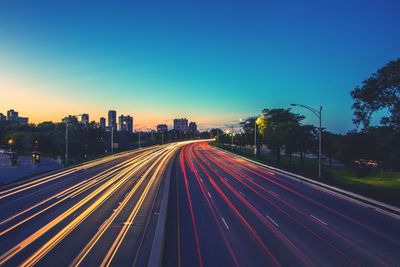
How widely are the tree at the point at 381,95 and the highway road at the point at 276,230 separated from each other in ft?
46.5

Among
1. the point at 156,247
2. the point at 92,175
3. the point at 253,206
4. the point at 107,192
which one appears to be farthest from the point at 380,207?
the point at 92,175

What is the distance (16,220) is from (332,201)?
84.7 ft

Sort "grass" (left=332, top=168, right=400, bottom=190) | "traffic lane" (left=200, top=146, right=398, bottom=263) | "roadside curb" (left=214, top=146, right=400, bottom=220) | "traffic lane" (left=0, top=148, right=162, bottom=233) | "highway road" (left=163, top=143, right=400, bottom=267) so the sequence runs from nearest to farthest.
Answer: "highway road" (left=163, top=143, right=400, bottom=267) → "traffic lane" (left=200, top=146, right=398, bottom=263) → "traffic lane" (left=0, top=148, right=162, bottom=233) → "roadside curb" (left=214, top=146, right=400, bottom=220) → "grass" (left=332, top=168, right=400, bottom=190)

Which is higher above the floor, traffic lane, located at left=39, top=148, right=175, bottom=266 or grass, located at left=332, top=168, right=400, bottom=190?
traffic lane, located at left=39, top=148, right=175, bottom=266

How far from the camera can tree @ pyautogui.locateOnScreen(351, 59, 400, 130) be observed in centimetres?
3953

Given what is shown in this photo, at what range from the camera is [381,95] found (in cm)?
4247

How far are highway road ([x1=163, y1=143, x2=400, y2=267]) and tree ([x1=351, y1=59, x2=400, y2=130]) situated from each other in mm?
14173

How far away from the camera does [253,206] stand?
90.5 ft

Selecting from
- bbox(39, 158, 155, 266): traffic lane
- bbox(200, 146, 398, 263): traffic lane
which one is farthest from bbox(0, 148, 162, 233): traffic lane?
bbox(200, 146, 398, 263): traffic lane

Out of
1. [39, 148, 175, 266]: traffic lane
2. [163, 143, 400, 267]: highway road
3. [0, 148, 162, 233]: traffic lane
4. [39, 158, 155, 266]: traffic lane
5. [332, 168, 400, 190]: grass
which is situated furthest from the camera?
[332, 168, 400, 190]: grass

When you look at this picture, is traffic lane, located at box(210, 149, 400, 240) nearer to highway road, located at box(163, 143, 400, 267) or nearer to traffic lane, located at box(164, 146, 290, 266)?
highway road, located at box(163, 143, 400, 267)

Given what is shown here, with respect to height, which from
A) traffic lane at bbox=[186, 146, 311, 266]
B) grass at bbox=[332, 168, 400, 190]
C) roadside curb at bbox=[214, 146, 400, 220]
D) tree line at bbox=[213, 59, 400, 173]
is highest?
tree line at bbox=[213, 59, 400, 173]

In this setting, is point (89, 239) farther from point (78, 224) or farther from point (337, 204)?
point (337, 204)

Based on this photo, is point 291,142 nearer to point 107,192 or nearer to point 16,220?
point 107,192
